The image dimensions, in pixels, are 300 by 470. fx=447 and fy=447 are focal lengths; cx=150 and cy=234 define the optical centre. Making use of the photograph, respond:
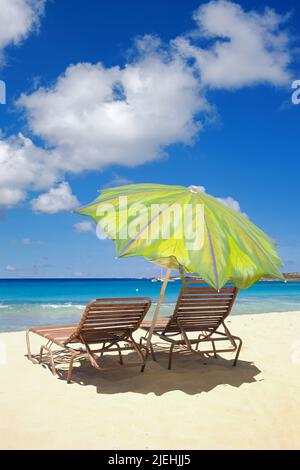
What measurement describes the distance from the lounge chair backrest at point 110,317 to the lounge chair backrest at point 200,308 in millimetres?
Result: 511

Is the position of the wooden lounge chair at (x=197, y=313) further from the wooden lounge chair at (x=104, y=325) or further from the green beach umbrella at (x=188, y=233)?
the green beach umbrella at (x=188, y=233)

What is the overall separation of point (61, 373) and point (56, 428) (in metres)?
1.71

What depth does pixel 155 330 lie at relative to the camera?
5766 mm

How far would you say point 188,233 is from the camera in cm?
439

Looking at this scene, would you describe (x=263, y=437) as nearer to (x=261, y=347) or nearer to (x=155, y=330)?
(x=155, y=330)

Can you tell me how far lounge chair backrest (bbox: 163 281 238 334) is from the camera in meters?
5.48

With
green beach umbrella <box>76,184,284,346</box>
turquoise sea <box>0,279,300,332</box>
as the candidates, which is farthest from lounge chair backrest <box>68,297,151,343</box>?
turquoise sea <box>0,279,300,332</box>

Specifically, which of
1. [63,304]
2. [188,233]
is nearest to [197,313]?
[188,233]

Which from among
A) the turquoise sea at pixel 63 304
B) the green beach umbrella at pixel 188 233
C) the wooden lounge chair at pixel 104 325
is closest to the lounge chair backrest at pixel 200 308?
the wooden lounge chair at pixel 104 325

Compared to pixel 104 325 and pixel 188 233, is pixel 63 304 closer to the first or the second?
pixel 104 325

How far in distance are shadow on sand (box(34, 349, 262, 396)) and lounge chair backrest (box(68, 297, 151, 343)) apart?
496 mm

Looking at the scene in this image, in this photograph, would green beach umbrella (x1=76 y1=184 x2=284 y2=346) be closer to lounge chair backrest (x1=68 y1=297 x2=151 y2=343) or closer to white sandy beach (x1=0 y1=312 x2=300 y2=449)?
lounge chair backrest (x1=68 y1=297 x2=151 y2=343)

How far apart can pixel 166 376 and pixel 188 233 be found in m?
1.88
